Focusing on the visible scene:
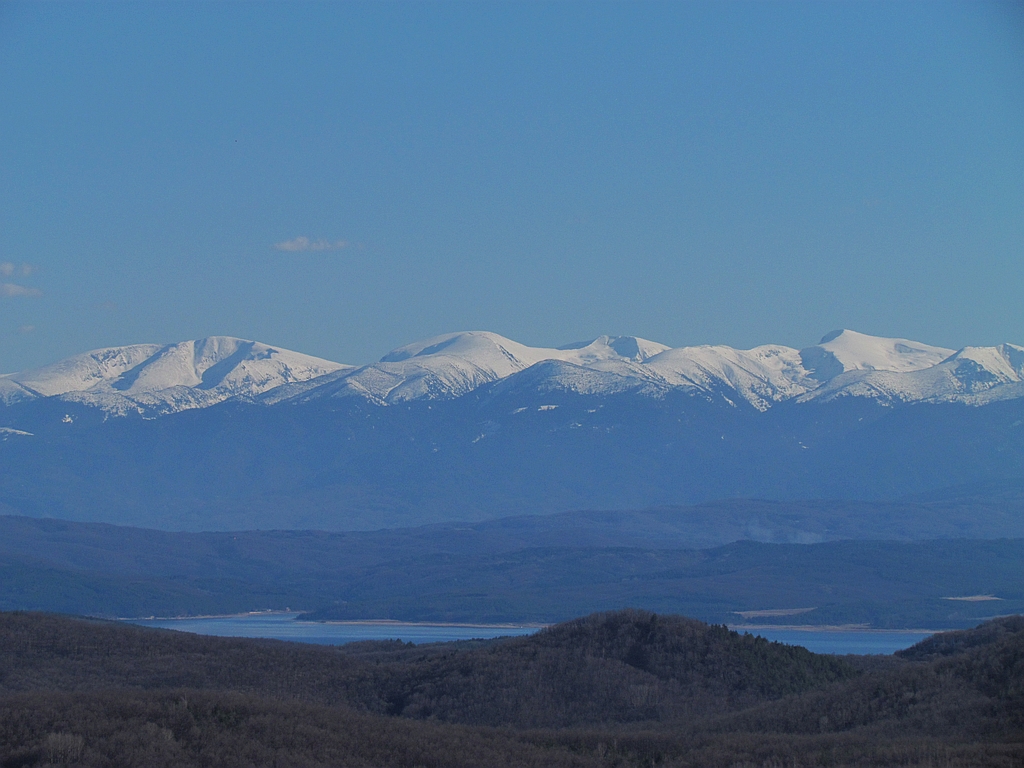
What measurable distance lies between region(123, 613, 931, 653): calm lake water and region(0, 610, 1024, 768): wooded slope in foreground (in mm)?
57789

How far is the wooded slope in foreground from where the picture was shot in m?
30.9

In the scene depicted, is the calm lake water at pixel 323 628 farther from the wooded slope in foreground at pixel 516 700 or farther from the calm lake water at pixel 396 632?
the wooded slope in foreground at pixel 516 700

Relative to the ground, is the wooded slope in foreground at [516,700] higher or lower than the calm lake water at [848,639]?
higher

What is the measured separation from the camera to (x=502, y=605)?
18575 cm

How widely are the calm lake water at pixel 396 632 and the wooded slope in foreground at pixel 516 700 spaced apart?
57789 millimetres

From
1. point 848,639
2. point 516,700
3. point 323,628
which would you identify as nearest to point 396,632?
point 323,628

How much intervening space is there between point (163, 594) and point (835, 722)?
16727 centimetres

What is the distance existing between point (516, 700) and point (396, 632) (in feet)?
327

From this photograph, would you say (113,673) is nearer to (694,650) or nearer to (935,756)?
(694,650)

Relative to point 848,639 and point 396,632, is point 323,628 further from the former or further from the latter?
point 848,639

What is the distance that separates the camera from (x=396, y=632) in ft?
486

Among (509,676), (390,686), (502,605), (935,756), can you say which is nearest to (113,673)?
(390,686)

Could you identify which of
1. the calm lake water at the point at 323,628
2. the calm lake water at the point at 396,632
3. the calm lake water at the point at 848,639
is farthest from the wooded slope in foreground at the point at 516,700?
the calm lake water at the point at 323,628

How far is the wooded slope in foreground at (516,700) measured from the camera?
101 ft
